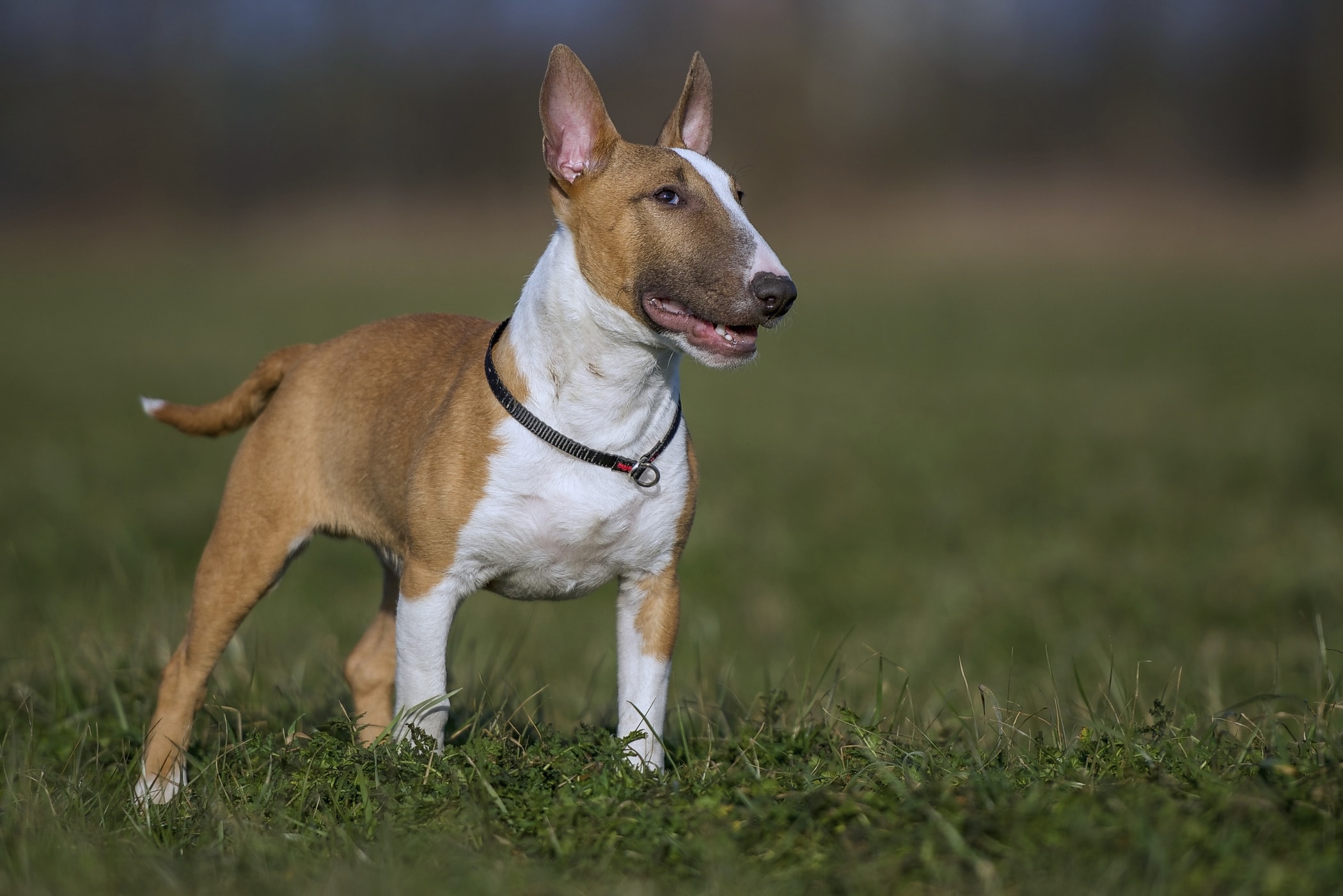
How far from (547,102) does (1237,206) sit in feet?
117

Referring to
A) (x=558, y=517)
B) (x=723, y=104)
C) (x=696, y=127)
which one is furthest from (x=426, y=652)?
(x=723, y=104)

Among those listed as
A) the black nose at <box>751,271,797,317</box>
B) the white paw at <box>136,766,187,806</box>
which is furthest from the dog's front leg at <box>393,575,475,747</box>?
the black nose at <box>751,271,797,317</box>

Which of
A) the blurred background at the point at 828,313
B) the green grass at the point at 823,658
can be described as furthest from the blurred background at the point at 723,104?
the green grass at the point at 823,658

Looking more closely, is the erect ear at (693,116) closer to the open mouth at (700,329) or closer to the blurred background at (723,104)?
the open mouth at (700,329)

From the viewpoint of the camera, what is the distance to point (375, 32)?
52.4 metres

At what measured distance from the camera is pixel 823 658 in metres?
7.55

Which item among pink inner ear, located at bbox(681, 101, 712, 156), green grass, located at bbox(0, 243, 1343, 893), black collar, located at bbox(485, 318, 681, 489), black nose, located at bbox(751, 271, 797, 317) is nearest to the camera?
green grass, located at bbox(0, 243, 1343, 893)

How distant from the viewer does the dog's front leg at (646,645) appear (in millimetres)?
4328

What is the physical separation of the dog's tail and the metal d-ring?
174cm

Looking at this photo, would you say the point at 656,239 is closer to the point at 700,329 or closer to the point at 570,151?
the point at 700,329

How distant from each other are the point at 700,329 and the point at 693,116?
1.23m

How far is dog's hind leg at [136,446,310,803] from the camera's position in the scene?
4816 mm

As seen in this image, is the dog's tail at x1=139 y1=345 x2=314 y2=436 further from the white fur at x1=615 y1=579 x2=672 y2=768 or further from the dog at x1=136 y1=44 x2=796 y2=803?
the white fur at x1=615 y1=579 x2=672 y2=768

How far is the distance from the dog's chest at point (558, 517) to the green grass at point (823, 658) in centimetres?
54
